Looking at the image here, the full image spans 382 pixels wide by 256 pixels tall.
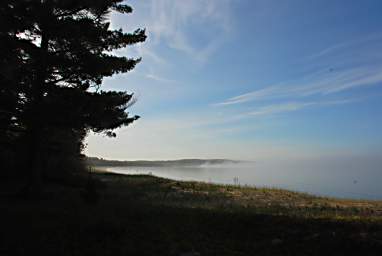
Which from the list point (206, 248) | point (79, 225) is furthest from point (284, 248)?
point (79, 225)

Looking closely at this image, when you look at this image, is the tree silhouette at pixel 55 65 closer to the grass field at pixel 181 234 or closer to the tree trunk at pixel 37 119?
the tree trunk at pixel 37 119

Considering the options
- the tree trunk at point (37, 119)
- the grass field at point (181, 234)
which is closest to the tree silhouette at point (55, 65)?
the tree trunk at point (37, 119)

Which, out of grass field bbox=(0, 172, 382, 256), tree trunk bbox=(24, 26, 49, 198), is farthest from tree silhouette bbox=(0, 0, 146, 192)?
grass field bbox=(0, 172, 382, 256)

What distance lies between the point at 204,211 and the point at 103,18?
346 inches

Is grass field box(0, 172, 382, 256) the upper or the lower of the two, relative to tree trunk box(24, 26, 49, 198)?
lower

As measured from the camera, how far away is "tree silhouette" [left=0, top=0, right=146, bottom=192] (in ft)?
42.1

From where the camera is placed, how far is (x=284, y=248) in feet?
24.2

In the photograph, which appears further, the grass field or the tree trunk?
the tree trunk

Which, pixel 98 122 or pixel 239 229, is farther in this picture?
pixel 98 122

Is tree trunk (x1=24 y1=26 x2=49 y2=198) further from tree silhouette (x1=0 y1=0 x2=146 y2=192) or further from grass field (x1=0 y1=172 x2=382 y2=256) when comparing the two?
grass field (x1=0 y1=172 x2=382 y2=256)

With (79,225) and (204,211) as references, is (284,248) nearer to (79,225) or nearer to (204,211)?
(204,211)

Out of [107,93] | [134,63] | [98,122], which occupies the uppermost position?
[134,63]

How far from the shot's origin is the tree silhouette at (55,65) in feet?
42.1

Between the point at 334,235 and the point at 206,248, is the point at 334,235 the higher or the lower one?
the higher one
